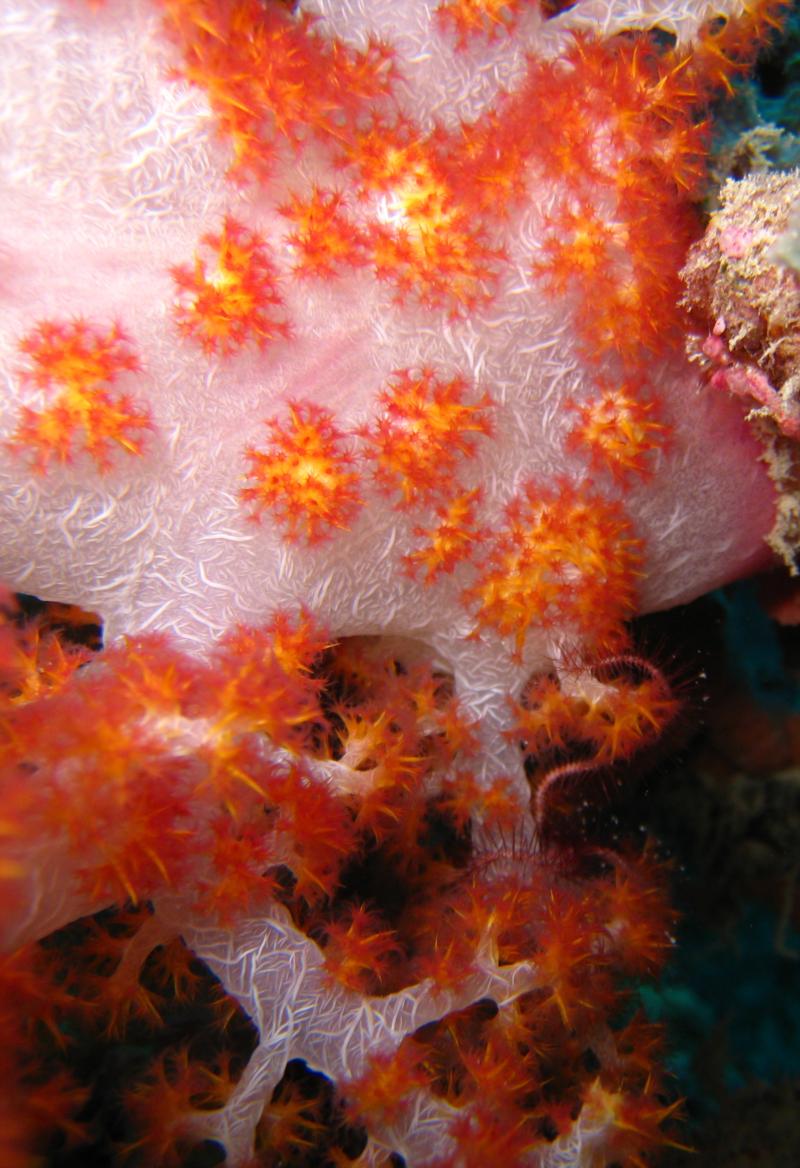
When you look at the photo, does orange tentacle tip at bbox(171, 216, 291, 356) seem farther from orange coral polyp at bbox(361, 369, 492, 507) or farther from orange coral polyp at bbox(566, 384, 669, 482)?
orange coral polyp at bbox(566, 384, 669, 482)

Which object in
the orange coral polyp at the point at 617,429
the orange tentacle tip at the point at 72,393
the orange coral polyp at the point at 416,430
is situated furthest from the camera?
the orange coral polyp at the point at 617,429

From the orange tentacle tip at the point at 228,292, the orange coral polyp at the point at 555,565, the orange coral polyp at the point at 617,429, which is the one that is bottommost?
the orange coral polyp at the point at 555,565

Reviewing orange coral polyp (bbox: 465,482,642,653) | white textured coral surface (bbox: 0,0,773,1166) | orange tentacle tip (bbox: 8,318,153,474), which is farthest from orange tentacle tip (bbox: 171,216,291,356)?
orange coral polyp (bbox: 465,482,642,653)

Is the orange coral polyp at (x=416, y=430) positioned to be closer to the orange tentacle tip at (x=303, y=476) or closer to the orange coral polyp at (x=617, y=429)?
the orange tentacle tip at (x=303, y=476)

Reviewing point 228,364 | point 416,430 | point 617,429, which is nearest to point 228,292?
point 228,364

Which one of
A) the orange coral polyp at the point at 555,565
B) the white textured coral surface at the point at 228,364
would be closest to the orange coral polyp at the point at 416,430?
the white textured coral surface at the point at 228,364

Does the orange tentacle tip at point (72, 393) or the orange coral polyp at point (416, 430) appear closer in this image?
the orange tentacle tip at point (72, 393)

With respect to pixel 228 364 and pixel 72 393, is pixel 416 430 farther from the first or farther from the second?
pixel 72 393
